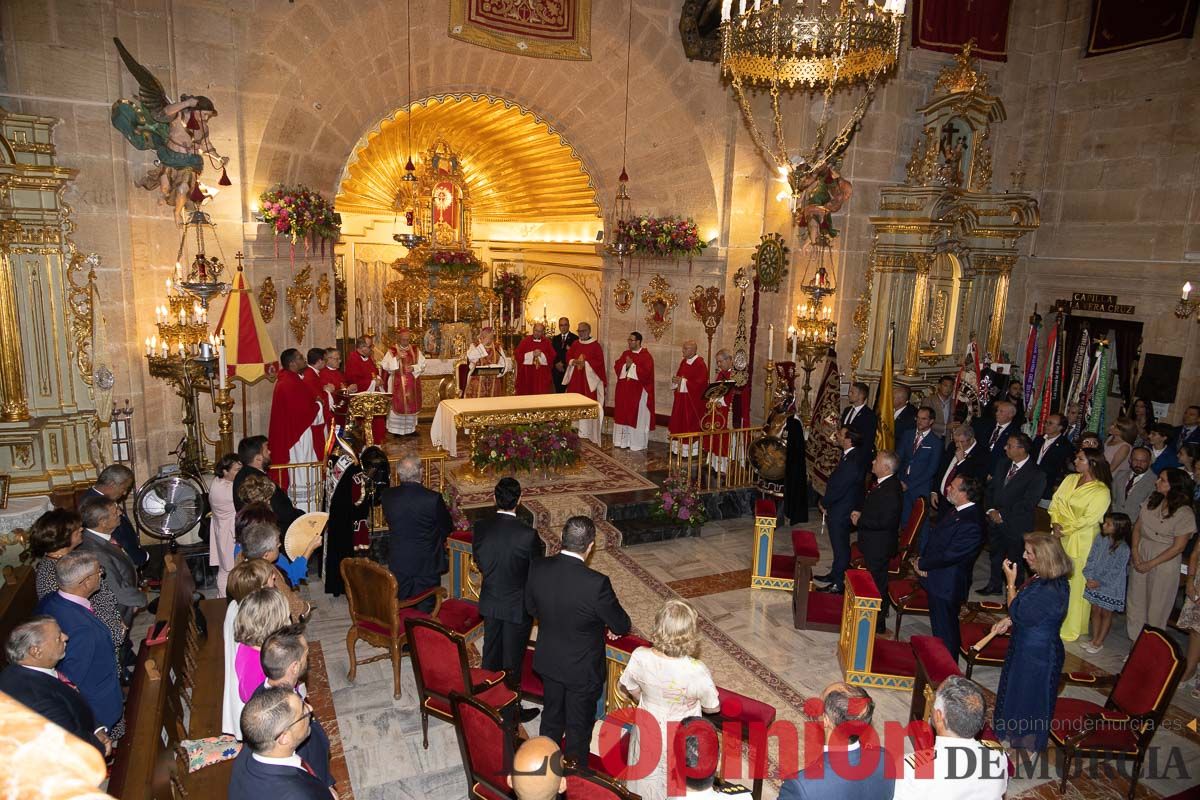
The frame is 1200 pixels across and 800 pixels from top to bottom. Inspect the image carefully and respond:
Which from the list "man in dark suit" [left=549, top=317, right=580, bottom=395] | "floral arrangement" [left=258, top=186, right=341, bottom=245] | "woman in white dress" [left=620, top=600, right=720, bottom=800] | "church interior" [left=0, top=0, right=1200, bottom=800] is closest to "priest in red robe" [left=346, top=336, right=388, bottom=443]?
"church interior" [left=0, top=0, right=1200, bottom=800]

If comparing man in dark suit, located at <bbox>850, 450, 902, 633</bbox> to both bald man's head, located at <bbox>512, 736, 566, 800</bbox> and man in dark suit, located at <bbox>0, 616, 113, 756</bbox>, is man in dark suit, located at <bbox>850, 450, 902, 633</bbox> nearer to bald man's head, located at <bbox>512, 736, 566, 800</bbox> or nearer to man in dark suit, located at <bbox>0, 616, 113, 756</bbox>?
bald man's head, located at <bbox>512, 736, 566, 800</bbox>

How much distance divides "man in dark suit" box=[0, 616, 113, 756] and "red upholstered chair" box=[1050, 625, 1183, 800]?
5.94m

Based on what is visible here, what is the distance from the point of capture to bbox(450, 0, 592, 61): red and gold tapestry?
11.0 m

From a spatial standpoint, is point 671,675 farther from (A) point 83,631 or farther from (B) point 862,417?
(B) point 862,417

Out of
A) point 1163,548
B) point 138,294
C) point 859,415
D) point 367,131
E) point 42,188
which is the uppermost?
point 367,131

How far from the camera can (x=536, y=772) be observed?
2568 millimetres

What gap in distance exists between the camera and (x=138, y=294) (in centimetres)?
866

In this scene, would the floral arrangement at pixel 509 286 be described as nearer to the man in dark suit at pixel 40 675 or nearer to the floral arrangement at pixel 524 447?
the floral arrangement at pixel 524 447

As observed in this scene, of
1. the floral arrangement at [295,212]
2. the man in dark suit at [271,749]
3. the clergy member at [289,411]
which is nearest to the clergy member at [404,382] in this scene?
the floral arrangement at [295,212]

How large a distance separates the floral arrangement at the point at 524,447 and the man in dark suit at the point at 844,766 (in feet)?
24.8

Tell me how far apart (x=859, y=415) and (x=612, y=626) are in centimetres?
619

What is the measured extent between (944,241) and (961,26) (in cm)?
337

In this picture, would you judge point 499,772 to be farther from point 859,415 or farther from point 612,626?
point 859,415

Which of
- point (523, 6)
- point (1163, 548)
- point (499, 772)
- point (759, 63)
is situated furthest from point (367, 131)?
point (1163, 548)
